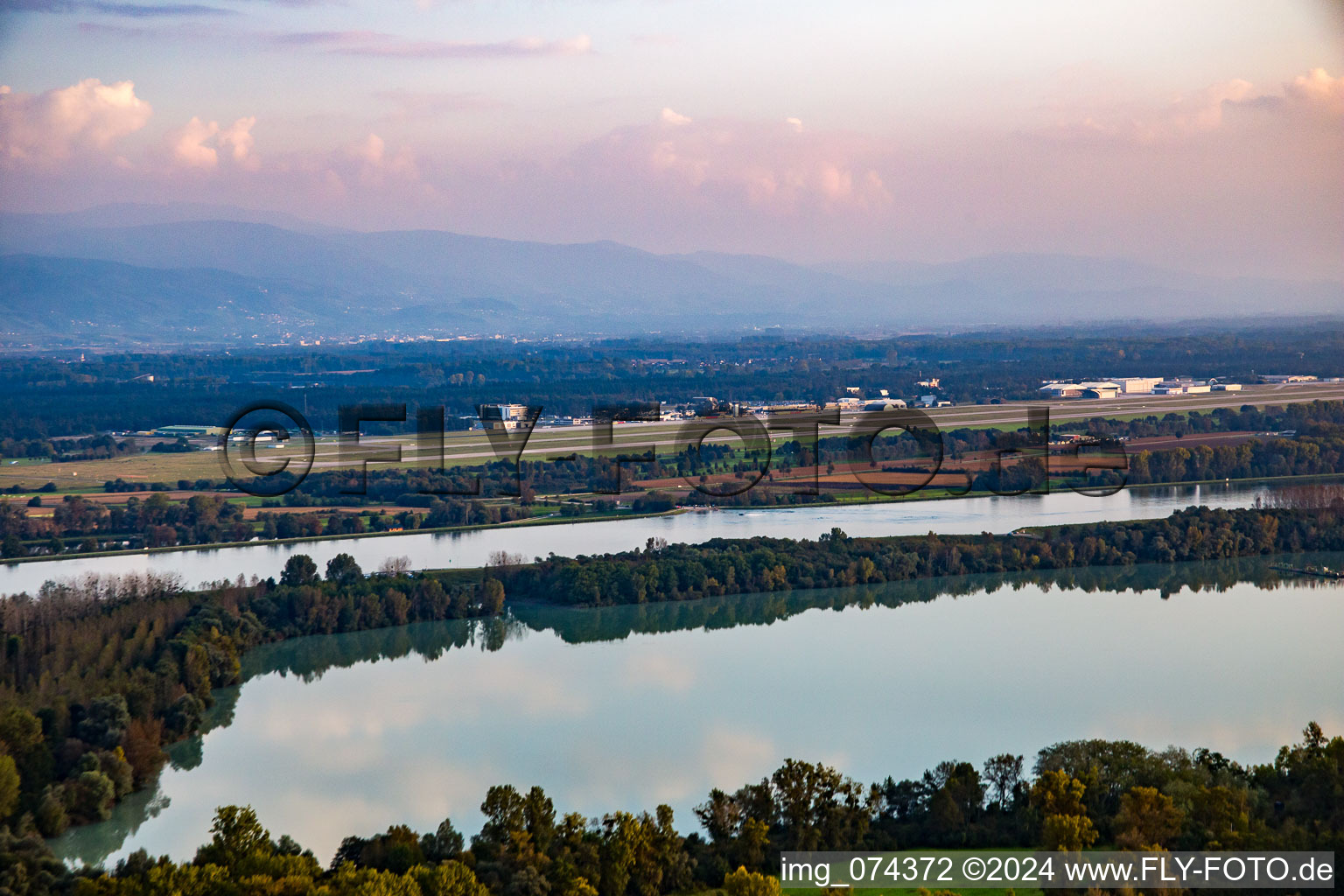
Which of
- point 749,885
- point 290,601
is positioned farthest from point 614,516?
point 749,885

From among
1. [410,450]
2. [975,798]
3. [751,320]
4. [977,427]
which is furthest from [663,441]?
[751,320]

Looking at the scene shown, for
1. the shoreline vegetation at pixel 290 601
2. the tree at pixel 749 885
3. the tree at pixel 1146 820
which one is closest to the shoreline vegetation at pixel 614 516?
the shoreline vegetation at pixel 290 601

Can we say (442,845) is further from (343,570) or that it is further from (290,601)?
(343,570)

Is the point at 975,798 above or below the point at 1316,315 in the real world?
below

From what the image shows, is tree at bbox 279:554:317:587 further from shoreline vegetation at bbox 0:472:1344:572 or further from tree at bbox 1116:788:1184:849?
tree at bbox 1116:788:1184:849

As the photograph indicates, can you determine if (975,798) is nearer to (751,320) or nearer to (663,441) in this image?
(663,441)

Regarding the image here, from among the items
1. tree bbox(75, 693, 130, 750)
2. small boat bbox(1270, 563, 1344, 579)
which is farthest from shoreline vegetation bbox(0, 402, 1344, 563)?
tree bbox(75, 693, 130, 750)

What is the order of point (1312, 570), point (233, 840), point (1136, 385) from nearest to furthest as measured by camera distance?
point (233, 840) → point (1312, 570) → point (1136, 385)
